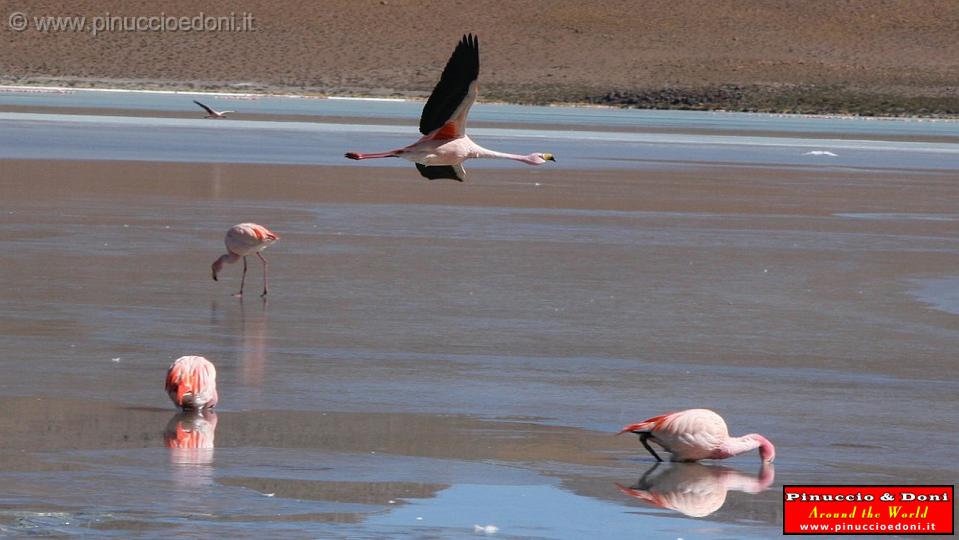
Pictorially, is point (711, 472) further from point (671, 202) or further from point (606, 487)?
point (671, 202)

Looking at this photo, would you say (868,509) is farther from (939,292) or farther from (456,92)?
(939,292)

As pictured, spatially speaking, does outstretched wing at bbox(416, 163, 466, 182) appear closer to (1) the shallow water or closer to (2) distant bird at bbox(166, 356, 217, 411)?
(1) the shallow water

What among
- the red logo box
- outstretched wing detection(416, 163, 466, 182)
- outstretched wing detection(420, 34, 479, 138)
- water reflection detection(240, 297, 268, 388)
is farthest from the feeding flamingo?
outstretched wing detection(416, 163, 466, 182)

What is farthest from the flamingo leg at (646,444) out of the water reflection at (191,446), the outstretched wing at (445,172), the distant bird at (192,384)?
the outstretched wing at (445,172)

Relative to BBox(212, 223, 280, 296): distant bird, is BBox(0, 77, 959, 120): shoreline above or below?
above

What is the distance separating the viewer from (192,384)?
8633 mm

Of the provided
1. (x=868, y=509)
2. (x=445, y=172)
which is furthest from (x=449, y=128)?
(x=868, y=509)

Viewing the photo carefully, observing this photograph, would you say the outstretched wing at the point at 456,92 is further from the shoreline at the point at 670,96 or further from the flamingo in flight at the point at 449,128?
the shoreline at the point at 670,96

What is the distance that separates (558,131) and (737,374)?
3040cm

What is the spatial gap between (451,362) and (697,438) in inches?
112

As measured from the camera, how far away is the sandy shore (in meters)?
66.3

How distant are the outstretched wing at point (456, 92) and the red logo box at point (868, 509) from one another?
4.72m

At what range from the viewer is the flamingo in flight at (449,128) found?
11.9 metres

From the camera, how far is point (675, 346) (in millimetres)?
11352
